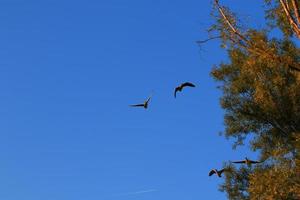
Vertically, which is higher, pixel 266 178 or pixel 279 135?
pixel 279 135

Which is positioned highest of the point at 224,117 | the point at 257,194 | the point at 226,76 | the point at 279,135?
the point at 226,76

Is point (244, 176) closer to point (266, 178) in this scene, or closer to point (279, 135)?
point (279, 135)

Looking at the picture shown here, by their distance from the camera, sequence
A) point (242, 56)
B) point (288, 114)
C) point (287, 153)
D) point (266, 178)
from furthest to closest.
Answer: point (242, 56) → point (288, 114) → point (287, 153) → point (266, 178)

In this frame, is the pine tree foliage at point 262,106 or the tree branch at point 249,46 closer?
the tree branch at point 249,46

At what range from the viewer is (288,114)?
36.5m

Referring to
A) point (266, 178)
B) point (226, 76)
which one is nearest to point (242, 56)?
point (226, 76)

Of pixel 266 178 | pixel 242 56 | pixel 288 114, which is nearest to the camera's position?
pixel 266 178

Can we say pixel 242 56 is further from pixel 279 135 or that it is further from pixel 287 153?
pixel 287 153

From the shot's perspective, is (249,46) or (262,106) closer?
(249,46)

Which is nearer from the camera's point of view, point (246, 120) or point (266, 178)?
point (266, 178)

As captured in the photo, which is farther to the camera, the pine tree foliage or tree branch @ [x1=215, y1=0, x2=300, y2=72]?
the pine tree foliage

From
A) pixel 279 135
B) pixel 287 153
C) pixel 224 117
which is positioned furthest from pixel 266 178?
pixel 224 117

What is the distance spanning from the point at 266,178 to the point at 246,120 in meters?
8.65

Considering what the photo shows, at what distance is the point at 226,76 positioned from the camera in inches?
1596
